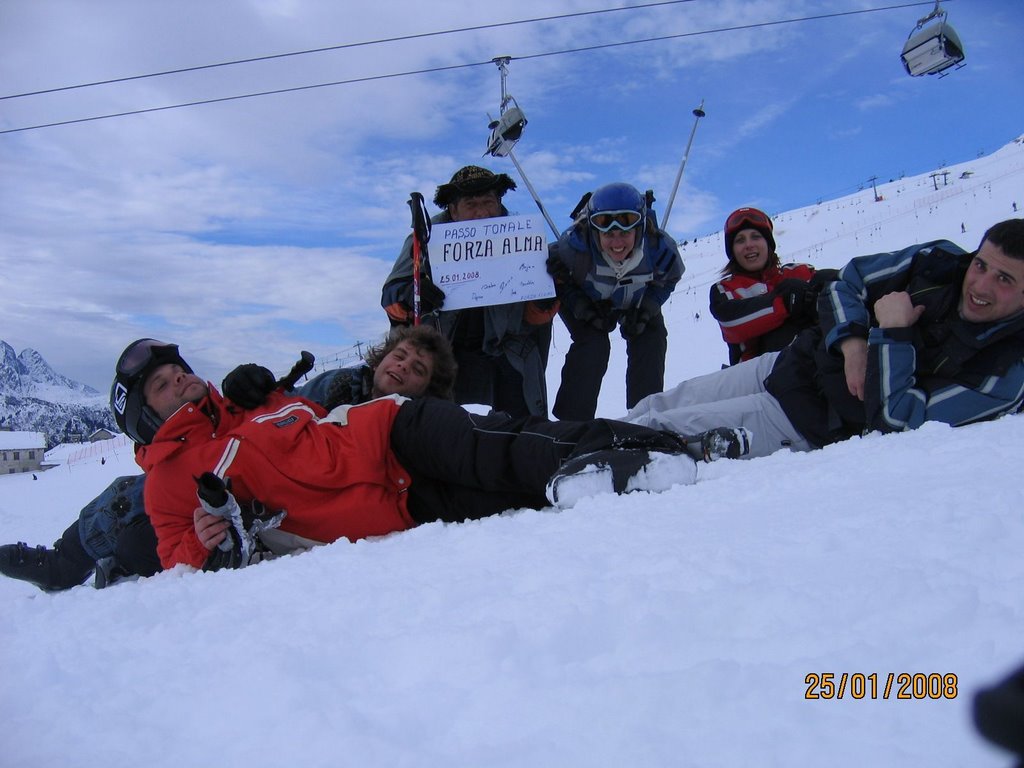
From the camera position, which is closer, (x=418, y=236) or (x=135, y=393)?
(x=135, y=393)

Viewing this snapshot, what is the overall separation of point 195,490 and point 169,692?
1.31m

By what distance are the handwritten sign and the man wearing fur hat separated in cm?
8

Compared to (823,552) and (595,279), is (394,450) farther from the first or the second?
(595,279)

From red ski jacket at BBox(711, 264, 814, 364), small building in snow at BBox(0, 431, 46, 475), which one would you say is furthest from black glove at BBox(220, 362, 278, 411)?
small building in snow at BBox(0, 431, 46, 475)

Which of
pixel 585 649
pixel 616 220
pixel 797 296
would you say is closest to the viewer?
pixel 585 649

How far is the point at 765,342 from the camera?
3518 millimetres

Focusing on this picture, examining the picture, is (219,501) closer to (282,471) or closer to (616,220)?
(282,471)

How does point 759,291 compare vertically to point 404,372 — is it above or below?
above

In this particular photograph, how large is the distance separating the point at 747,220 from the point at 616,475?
2291 mm

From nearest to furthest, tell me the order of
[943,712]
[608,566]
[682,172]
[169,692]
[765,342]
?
[943,712] → [169,692] → [608,566] → [765,342] → [682,172]

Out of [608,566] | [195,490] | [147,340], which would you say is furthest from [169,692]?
[147,340]
